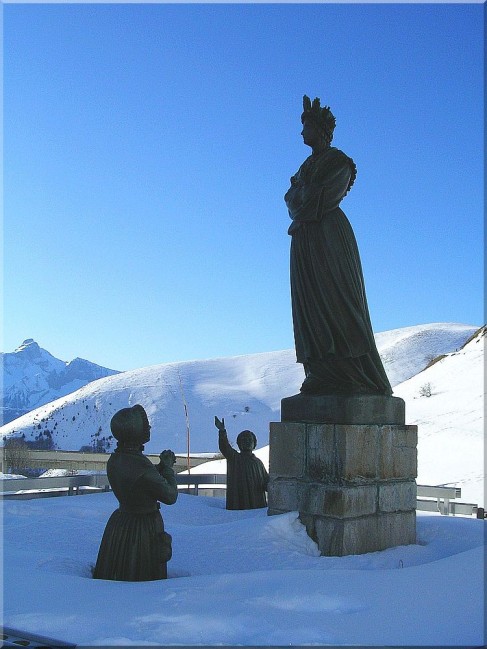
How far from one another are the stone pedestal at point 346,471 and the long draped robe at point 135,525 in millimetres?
1861

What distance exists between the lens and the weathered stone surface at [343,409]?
21.8 ft

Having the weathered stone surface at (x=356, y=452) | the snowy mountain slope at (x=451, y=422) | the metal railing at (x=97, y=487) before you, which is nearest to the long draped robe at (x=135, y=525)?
the weathered stone surface at (x=356, y=452)

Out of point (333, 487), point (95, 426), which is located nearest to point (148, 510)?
point (333, 487)

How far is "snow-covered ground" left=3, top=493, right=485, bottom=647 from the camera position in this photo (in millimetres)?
3576

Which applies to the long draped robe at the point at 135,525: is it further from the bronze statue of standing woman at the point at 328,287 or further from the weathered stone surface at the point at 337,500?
the bronze statue of standing woman at the point at 328,287

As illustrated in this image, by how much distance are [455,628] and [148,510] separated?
2354mm

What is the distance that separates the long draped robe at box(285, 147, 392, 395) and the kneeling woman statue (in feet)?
8.22

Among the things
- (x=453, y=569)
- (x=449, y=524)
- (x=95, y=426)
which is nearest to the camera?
(x=453, y=569)

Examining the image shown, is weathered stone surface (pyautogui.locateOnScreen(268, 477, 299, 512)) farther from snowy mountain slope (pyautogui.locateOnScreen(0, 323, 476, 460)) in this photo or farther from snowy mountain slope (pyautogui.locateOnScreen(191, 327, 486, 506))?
snowy mountain slope (pyautogui.locateOnScreen(0, 323, 476, 460))

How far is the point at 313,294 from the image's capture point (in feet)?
23.6

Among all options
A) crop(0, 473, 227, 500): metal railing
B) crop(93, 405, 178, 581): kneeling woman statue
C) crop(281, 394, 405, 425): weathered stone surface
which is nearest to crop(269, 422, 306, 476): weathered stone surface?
crop(281, 394, 405, 425): weathered stone surface

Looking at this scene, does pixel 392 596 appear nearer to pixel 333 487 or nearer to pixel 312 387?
pixel 333 487

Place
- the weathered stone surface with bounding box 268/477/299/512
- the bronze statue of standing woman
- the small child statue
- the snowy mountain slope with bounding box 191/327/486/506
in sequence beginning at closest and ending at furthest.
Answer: the weathered stone surface with bounding box 268/477/299/512
the bronze statue of standing woman
the small child statue
the snowy mountain slope with bounding box 191/327/486/506

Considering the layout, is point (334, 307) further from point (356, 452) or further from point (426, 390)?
point (426, 390)
